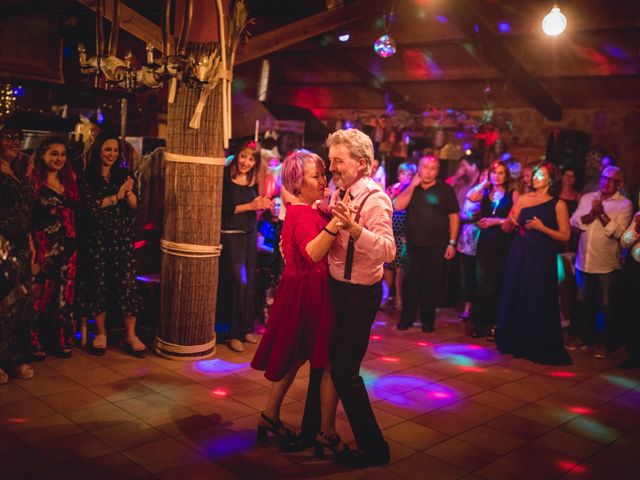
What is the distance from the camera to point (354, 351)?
→ 298 cm

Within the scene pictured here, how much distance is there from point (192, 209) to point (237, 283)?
80 centimetres

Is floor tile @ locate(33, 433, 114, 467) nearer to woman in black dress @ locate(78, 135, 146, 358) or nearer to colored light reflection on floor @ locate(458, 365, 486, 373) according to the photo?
woman in black dress @ locate(78, 135, 146, 358)

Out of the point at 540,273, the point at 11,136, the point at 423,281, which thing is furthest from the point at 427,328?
the point at 11,136

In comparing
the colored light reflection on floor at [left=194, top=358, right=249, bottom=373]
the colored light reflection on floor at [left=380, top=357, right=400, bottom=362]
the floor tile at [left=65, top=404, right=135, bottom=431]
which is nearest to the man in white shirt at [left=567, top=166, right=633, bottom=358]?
the colored light reflection on floor at [left=380, top=357, right=400, bottom=362]

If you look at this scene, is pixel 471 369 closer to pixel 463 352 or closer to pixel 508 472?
pixel 463 352

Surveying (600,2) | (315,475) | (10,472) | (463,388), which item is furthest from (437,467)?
(600,2)

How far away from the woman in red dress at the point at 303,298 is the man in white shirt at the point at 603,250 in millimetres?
3311

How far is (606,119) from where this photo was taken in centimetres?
784

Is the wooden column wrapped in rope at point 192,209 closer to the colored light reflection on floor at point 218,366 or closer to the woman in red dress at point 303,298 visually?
the colored light reflection on floor at point 218,366

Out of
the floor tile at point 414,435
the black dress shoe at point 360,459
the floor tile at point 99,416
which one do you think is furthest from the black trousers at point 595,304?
the floor tile at point 99,416

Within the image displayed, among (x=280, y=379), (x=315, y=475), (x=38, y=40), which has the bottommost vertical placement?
(x=315, y=475)

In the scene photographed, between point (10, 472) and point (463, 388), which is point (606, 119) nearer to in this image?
point (463, 388)

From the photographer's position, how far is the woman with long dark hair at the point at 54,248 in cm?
430

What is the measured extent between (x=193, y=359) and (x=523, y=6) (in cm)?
508
